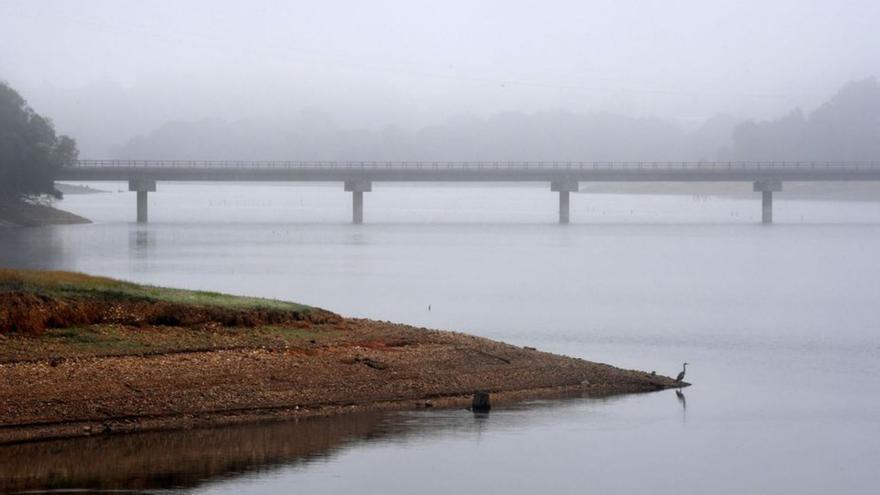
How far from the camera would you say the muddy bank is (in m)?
32.5

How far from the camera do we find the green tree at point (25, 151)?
13812 cm

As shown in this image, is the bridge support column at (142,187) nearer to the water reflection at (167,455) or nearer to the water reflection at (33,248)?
the water reflection at (33,248)

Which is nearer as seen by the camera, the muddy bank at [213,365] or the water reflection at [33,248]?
the muddy bank at [213,365]

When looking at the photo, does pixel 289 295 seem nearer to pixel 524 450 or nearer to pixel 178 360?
pixel 178 360

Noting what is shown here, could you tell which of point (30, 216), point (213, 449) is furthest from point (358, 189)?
point (213, 449)

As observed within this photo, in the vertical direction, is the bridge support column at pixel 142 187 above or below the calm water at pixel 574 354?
above

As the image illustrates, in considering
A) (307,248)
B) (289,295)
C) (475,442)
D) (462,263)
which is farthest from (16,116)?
(475,442)

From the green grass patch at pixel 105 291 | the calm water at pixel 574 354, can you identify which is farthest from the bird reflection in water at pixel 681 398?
the green grass patch at pixel 105 291

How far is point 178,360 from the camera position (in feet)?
119

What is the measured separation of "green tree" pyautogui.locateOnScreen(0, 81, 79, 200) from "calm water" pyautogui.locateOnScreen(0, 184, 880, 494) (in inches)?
514

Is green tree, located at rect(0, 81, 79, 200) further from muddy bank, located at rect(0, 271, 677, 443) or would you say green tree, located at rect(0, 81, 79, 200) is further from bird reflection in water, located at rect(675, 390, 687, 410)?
bird reflection in water, located at rect(675, 390, 687, 410)

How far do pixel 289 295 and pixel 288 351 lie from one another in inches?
1257

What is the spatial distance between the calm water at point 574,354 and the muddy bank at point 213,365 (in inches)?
49.1

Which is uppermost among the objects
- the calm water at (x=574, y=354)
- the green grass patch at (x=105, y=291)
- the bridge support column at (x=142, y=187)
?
the bridge support column at (x=142, y=187)
